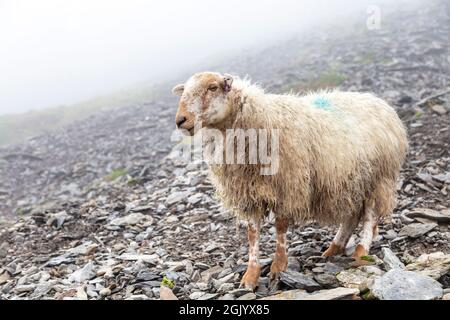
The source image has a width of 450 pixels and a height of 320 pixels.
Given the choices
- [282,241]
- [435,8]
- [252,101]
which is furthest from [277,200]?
[435,8]

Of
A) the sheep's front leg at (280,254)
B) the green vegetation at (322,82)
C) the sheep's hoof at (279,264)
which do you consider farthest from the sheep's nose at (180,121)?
the green vegetation at (322,82)

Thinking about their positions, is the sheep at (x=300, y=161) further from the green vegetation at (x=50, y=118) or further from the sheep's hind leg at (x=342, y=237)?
the green vegetation at (x=50, y=118)

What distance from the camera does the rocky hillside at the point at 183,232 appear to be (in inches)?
263

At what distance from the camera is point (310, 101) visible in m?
7.80

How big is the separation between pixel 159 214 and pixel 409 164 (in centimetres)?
616

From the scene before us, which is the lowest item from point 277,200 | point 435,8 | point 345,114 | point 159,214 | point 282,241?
point 159,214

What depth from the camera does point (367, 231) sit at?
25.6 feet

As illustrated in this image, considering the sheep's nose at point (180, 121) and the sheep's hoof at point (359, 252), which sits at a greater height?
the sheep's nose at point (180, 121)

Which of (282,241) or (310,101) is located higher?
(310,101)

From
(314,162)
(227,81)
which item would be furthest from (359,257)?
(227,81)

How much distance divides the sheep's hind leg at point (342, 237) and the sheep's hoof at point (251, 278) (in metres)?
1.54

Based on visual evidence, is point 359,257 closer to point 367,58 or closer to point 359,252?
point 359,252
